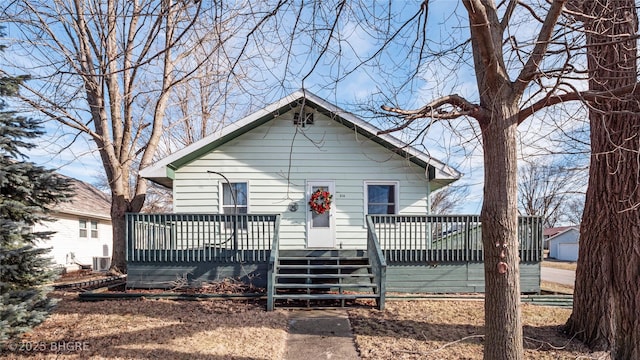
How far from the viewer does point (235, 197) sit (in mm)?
9383

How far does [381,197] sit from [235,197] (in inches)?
158

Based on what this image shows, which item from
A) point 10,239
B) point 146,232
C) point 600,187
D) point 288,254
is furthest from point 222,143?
point 600,187

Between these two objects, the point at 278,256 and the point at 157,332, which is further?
the point at 278,256

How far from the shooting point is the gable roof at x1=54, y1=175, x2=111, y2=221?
1546 cm

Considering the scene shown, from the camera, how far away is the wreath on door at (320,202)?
917cm

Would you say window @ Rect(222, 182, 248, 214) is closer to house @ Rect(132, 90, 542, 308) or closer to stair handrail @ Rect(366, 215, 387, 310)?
house @ Rect(132, 90, 542, 308)

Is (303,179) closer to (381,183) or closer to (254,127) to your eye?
(254,127)

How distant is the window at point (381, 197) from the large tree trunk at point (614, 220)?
4.96m

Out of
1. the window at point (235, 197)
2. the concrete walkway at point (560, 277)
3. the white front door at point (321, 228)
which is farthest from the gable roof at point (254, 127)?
the concrete walkway at point (560, 277)

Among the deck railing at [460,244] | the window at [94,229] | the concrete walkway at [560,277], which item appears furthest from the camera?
the window at [94,229]

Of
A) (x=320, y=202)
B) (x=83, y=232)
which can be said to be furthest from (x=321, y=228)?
(x=83, y=232)

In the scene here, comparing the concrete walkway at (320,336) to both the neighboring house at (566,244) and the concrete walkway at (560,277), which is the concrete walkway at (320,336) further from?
the neighboring house at (566,244)

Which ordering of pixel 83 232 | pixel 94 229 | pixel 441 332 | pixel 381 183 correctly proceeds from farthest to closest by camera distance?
pixel 94 229 → pixel 83 232 → pixel 381 183 → pixel 441 332

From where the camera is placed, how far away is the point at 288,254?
27.0ft
